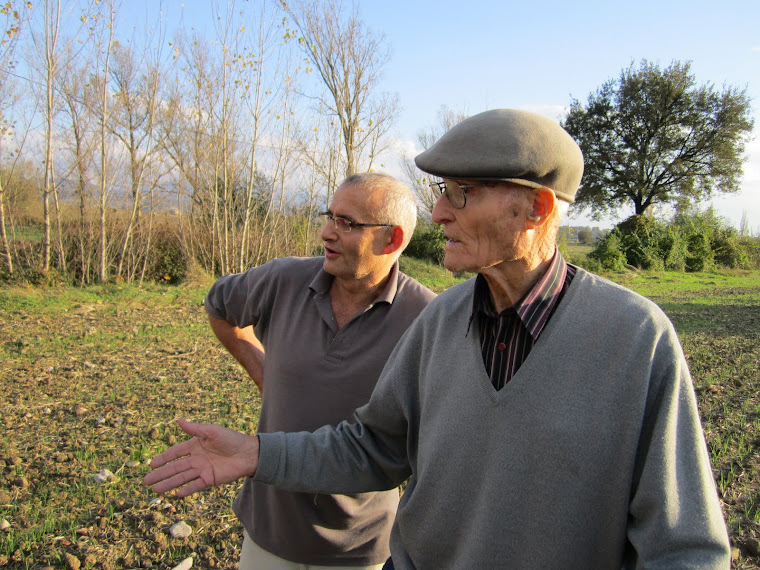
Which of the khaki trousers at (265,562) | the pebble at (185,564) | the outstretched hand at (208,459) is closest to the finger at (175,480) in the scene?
the outstretched hand at (208,459)

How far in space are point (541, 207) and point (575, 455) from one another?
0.61m

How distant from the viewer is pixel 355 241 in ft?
7.86

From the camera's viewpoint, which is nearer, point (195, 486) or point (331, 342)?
point (195, 486)

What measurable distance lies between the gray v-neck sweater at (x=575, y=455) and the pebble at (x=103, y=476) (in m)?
3.26

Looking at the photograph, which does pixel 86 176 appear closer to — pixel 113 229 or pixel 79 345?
pixel 113 229

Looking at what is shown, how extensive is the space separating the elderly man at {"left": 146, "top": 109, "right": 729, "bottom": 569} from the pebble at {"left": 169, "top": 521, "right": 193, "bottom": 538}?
203 cm

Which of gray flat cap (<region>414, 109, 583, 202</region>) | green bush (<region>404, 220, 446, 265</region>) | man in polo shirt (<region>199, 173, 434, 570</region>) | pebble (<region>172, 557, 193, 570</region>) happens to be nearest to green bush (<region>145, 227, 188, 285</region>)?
green bush (<region>404, 220, 446, 265</region>)

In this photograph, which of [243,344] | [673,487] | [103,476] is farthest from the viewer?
[103,476]

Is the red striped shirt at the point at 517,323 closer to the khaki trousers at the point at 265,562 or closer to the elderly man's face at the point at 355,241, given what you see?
the elderly man's face at the point at 355,241

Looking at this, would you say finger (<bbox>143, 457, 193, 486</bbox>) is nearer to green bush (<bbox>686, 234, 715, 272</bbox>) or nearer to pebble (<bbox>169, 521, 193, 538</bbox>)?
pebble (<bbox>169, 521, 193, 538</bbox>)

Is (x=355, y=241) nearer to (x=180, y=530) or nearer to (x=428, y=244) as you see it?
(x=180, y=530)

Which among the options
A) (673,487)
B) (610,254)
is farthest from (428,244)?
(673,487)

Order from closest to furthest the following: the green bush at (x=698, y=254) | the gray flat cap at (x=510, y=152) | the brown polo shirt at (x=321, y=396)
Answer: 1. the gray flat cap at (x=510, y=152)
2. the brown polo shirt at (x=321, y=396)
3. the green bush at (x=698, y=254)

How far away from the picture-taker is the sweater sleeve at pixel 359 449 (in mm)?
1705
